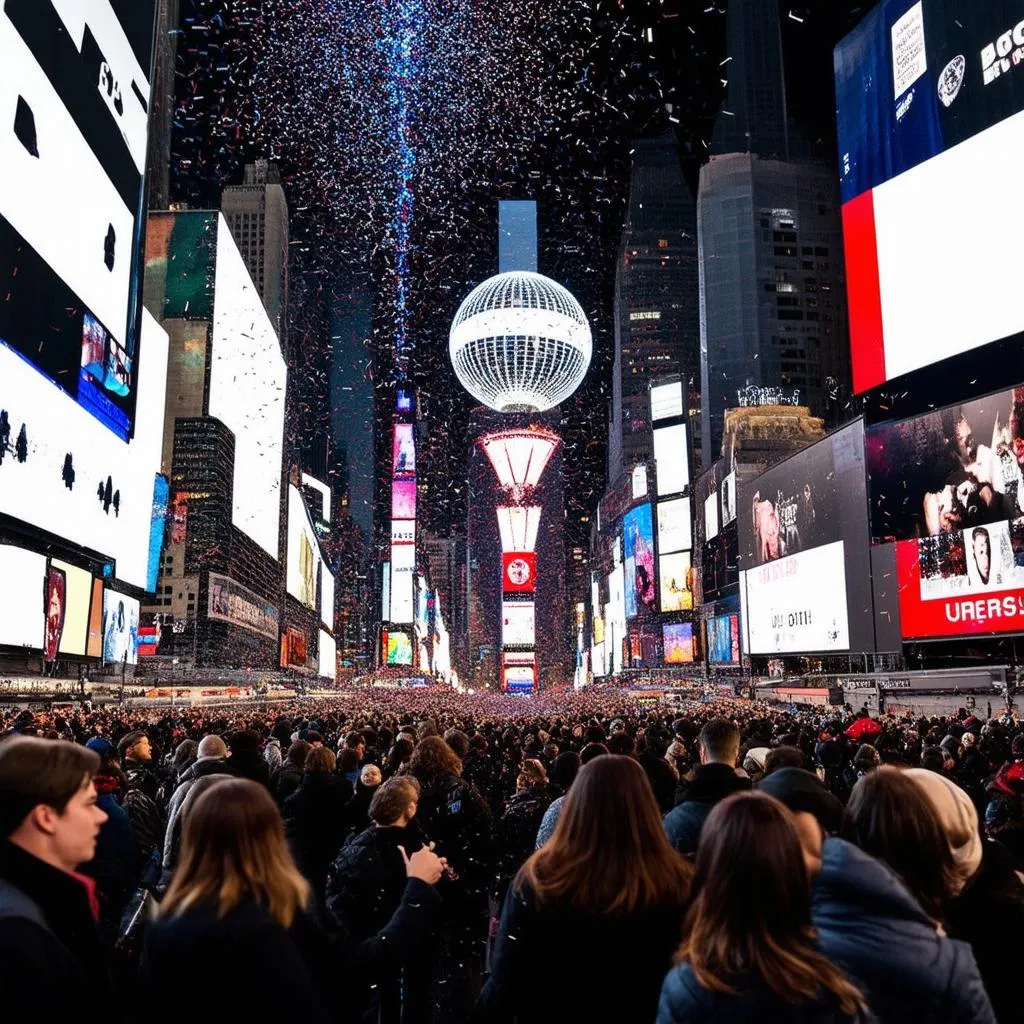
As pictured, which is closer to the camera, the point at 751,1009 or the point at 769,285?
the point at 751,1009

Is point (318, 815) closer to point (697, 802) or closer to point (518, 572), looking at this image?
point (697, 802)

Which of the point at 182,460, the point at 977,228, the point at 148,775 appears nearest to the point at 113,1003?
the point at 148,775

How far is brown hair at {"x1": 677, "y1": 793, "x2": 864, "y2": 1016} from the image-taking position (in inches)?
105

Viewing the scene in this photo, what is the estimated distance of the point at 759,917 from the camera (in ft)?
8.91

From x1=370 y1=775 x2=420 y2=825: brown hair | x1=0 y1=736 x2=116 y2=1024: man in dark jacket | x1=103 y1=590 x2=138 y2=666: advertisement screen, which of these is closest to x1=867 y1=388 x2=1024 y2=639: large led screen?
x1=103 y1=590 x2=138 y2=666: advertisement screen

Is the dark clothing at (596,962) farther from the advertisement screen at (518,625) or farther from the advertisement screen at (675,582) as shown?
the advertisement screen at (518,625)

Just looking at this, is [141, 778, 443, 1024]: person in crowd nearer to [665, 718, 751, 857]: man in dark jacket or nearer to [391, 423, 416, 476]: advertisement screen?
[665, 718, 751, 857]: man in dark jacket

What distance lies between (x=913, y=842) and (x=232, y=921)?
1975mm

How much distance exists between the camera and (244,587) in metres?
130

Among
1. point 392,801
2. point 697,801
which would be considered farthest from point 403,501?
point 697,801

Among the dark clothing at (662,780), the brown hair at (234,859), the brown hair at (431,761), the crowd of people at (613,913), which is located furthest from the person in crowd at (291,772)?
the brown hair at (234,859)

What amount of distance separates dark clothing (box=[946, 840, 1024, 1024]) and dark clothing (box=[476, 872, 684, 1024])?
1.12m

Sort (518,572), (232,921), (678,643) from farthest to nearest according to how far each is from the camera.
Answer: (518,572) → (678,643) → (232,921)

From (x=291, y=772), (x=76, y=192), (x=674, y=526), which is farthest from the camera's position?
(x=674, y=526)
